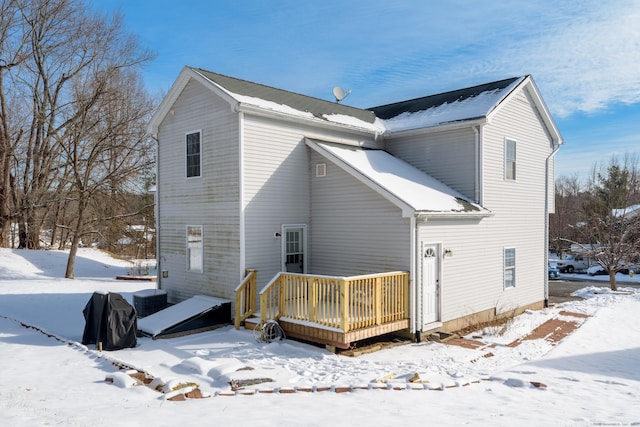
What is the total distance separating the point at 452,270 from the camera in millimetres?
11297

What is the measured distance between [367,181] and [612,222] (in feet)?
60.3

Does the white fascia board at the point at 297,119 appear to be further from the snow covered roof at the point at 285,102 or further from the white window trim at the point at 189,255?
the white window trim at the point at 189,255

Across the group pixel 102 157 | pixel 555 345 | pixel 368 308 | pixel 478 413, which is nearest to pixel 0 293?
pixel 102 157

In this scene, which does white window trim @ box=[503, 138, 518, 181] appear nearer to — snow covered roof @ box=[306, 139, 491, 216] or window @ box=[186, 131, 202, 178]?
snow covered roof @ box=[306, 139, 491, 216]

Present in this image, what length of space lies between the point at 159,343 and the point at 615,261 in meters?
21.3

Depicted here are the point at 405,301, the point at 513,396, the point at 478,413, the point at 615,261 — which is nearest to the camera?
the point at 478,413

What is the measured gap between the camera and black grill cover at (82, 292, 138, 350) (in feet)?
30.1

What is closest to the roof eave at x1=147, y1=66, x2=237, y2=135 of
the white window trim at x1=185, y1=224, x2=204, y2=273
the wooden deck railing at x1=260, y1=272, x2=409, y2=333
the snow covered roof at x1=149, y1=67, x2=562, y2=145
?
the snow covered roof at x1=149, y1=67, x2=562, y2=145

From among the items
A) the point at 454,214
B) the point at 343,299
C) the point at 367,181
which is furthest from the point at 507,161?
the point at 343,299

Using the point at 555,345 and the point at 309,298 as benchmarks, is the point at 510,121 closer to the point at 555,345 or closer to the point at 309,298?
the point at 555,345

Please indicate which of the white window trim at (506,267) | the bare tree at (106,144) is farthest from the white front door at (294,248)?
the bare tree at (106,144)

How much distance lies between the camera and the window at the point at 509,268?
44.7ft

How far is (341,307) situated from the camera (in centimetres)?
879

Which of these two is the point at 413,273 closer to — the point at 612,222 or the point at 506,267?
the point at 506,267
